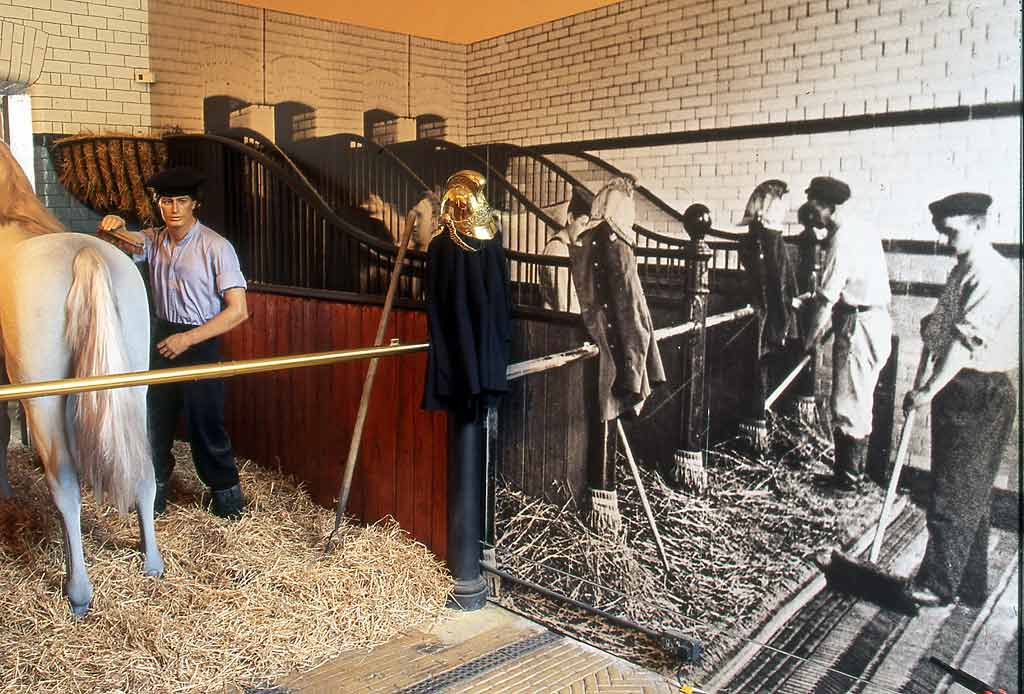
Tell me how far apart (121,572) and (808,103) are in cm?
256

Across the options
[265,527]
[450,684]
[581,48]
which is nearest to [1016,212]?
[581,48]

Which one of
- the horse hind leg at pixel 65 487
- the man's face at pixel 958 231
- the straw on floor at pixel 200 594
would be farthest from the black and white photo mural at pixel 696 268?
the horse hind leg at pixel 65 487

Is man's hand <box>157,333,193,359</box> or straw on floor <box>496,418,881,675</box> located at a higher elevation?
man's hand <box>157,333,193,359</box>

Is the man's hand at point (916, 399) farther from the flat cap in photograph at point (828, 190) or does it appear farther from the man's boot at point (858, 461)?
the flat cap in photograph at point (828, 190)

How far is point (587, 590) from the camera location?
316 centimetres

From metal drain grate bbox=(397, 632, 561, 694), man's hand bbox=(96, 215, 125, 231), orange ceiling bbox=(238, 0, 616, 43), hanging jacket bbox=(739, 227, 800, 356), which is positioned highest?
orange ceiling bbox=(238, 0, 616, 43)

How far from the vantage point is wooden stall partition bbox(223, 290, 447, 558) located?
3.27 meters

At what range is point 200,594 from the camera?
2.91 m

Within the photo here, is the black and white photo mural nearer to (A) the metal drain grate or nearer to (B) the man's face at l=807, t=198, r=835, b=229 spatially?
(B) the man's face at l=807, t=198, r=835, b=229

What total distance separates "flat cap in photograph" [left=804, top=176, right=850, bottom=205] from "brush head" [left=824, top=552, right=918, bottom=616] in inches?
40.5

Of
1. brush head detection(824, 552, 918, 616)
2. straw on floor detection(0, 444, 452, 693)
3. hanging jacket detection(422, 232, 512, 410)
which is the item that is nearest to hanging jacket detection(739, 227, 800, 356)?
brush head detection(824, 552, 918, 616)

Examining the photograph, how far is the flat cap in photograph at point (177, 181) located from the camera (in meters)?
2.77

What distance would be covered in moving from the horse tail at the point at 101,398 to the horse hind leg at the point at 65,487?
0.14 feet

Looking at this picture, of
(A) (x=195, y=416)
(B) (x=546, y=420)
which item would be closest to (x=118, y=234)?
(A) (x=195, y=416)
